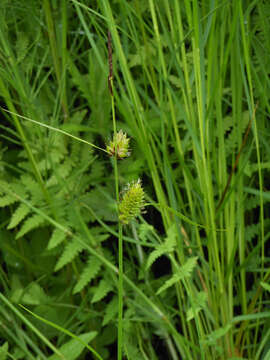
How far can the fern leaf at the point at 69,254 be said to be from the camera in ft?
3.71

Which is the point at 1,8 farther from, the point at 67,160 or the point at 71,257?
the point at 71,257

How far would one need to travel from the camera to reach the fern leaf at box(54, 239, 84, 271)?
3.71 ft

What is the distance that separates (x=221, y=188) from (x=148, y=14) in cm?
68

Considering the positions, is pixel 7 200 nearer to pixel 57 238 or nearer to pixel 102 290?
pixel 57 238

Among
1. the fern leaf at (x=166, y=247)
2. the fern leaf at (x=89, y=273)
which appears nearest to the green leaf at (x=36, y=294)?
the fern leaf at (x=89, y=273)

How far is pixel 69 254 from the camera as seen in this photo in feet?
3.75

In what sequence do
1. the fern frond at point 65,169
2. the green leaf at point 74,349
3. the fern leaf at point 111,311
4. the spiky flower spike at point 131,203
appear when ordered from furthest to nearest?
the fern frond at point 65,169, the fern leaf at point 111,311, the green leaf at point 74,349, the spiky flower spike at point 131,203

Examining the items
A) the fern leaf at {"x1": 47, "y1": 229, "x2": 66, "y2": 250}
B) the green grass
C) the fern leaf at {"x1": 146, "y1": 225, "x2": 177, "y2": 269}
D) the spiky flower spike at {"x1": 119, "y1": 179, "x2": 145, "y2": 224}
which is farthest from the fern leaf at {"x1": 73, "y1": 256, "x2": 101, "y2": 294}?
the spiky flower spike at {"x1": 119, "y1": 179, "x2": 145, "y2": 224}

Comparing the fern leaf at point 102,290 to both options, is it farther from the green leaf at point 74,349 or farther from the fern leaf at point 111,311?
the green leaf at point 74,349

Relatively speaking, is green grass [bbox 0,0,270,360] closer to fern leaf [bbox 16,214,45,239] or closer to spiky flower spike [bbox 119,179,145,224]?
fern leaf [bbox 16,214,45,239]

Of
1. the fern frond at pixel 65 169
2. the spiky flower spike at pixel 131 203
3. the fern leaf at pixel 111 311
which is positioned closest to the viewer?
the spiky flower spike at pixel 131 203

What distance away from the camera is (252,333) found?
3.75ft

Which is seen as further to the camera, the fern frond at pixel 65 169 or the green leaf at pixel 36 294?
the fern frond at pixel 65 169

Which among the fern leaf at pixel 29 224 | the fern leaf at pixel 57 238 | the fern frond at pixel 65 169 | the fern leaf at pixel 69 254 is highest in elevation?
the fern frond at pixel 65 169
